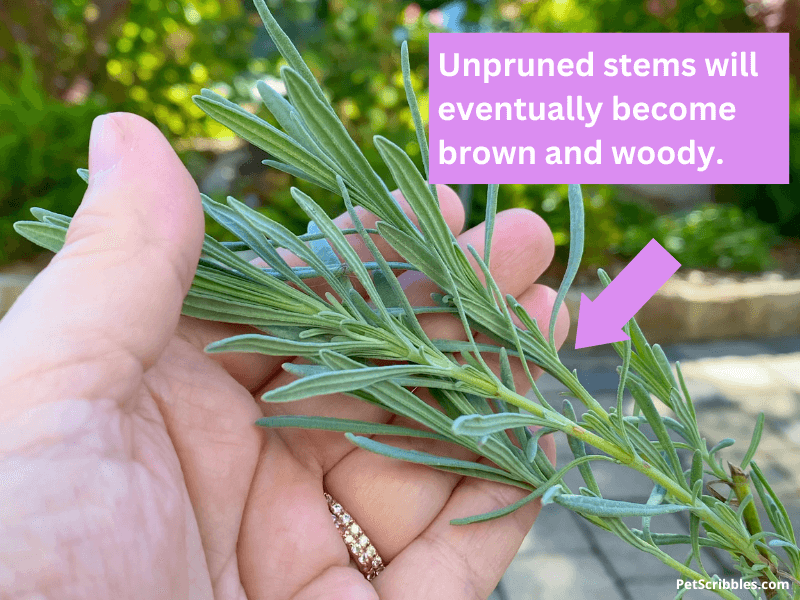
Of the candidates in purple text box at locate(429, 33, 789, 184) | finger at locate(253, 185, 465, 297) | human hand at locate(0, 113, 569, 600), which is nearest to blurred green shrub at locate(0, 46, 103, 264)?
purple text box at locate(429, 33, 789, 184)

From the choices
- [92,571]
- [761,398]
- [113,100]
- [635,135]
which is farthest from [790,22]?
[92,571]

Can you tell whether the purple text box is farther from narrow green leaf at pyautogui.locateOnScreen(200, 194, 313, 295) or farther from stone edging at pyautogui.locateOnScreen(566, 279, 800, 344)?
stone edging at pyautogui.locateOnScreen(566, 279, 800, 344)

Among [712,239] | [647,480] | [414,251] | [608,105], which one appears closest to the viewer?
[414,251]

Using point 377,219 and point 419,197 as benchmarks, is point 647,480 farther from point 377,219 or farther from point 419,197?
point 419,197

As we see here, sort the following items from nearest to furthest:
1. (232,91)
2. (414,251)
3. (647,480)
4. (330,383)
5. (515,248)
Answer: (330,383) < (414,251) < (515,248) < (647,480) < (232,91)

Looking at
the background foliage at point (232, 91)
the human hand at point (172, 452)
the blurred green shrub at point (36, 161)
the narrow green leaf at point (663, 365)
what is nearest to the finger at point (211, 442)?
the human hand at point (172, 452)

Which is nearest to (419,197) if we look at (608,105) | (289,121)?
(289,121)

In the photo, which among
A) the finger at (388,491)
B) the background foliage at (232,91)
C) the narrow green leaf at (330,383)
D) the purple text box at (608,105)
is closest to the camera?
the narrow green leaf at (330,383)

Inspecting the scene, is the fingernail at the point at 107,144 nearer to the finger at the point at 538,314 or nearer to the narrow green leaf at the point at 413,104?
the narrow green leaf at the point at 413,104
